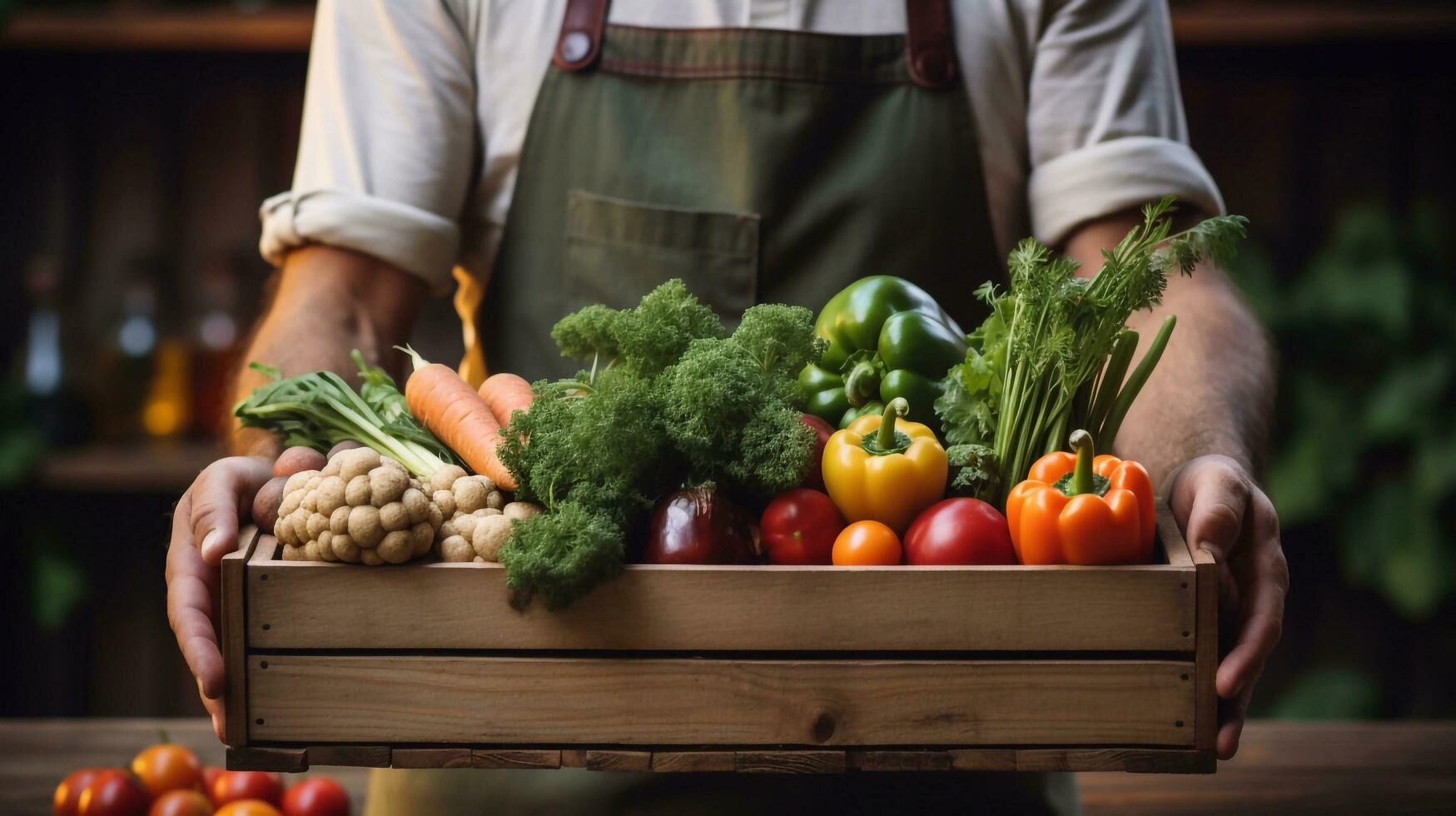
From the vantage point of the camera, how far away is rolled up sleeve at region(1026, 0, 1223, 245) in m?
1.65

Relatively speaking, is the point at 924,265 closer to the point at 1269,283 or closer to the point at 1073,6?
the point at 1073,6

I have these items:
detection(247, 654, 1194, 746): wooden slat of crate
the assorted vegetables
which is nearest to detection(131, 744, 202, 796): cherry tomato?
the assorted vegetables

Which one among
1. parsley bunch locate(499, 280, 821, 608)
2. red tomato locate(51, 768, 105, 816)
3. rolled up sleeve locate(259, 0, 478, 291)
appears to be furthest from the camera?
rolled up sleeve locate(259, 0, 478, 291)

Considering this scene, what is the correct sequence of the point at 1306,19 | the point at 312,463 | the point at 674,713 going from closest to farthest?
the point at 674,713
the point at 312,463
the point at 1306,19

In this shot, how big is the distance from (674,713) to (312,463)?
43 centimetres

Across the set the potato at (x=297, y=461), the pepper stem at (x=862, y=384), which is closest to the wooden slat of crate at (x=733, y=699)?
the potato at (x=297, y=461)

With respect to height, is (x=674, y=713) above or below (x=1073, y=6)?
below

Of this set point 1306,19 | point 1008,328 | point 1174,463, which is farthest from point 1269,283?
point 1008,328

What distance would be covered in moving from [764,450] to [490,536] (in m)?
0.24

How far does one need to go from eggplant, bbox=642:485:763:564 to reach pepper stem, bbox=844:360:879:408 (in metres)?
0.25

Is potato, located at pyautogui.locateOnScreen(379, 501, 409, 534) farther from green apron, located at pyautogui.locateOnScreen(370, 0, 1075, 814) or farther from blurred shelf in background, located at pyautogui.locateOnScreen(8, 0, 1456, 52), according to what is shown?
blurred shelf in background, located at pyautogui.locateOnScreen(8, 0, 1456, 52)

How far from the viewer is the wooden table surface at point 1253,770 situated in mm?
1649

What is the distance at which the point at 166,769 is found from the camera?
166 cm

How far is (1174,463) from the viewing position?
137 cm
